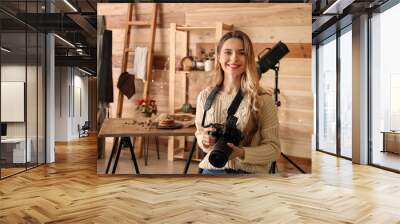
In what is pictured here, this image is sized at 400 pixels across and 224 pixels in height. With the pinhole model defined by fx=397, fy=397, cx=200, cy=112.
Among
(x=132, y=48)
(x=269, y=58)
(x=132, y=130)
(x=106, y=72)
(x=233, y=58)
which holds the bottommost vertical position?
(x=132, y=130)

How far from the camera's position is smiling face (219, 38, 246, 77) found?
1072 millimetres

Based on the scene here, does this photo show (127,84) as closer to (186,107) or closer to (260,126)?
(186,107)

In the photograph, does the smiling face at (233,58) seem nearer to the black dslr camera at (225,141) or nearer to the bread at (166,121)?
the black dslr camera at (225,141)

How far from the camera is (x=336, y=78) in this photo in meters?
7.19

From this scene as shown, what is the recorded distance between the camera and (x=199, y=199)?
11.9 feet

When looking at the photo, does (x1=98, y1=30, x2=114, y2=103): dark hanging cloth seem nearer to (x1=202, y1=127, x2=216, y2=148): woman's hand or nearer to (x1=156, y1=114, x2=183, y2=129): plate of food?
(x1=156, y1=114, x2=183, y2=129): plate of food

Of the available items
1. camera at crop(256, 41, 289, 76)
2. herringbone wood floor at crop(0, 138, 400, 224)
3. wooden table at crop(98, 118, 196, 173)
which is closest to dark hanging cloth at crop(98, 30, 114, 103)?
wooden table at crop(98, 118, 196, 173)

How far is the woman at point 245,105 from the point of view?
1.05 m

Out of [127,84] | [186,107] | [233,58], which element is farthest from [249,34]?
[233,58]

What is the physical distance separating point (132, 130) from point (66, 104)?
871 centimetres

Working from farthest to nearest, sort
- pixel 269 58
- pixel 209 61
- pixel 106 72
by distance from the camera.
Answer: pixel 106 72 < pixel 209 61 < pixel 269 58

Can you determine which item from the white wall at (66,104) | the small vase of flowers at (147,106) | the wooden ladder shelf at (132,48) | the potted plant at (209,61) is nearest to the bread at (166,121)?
the small vase of flowers at (147,106)

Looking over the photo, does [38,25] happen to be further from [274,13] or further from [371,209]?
[371,209]

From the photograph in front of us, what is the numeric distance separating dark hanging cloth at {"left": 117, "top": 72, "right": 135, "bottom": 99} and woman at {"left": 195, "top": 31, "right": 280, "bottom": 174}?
3210 mm
